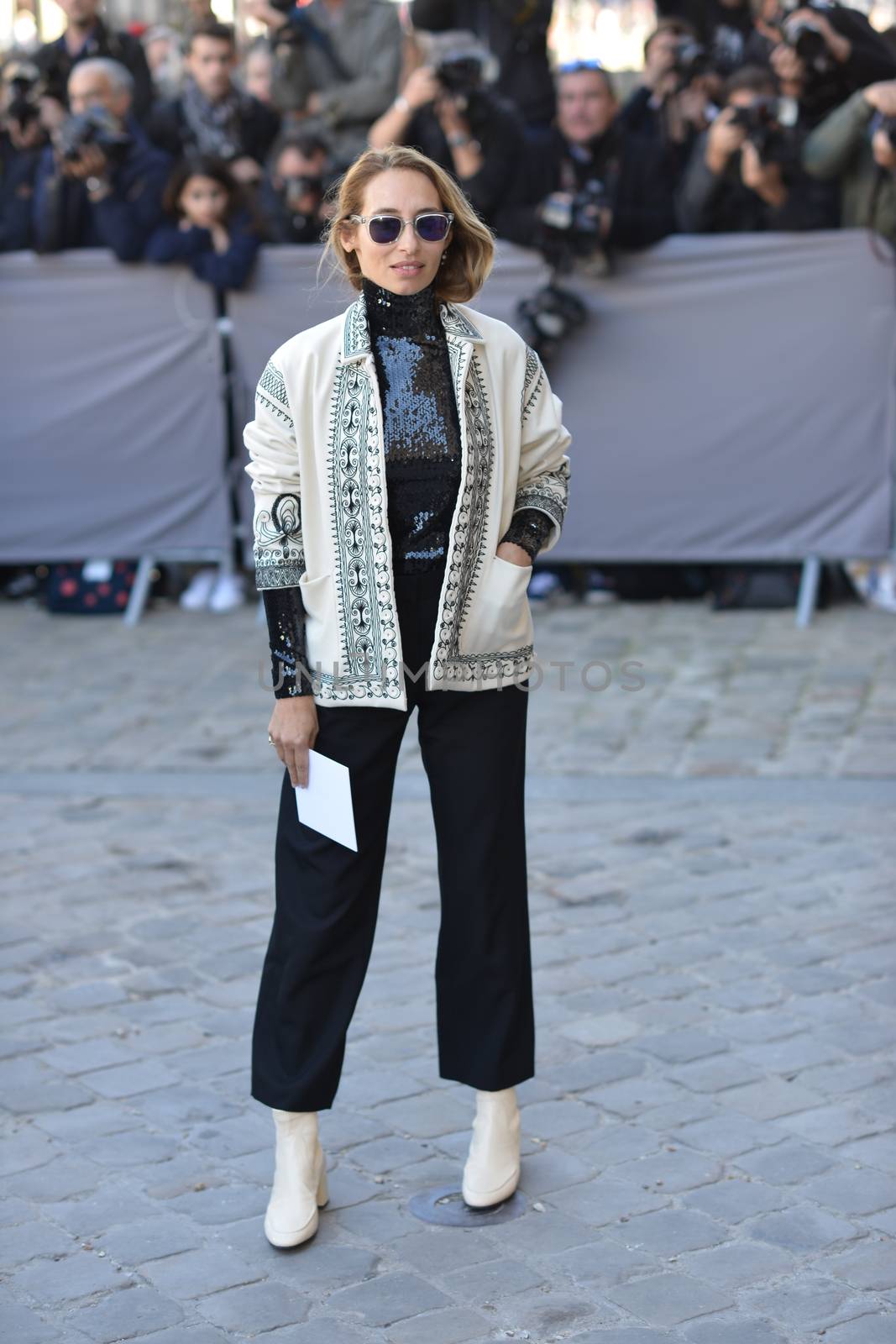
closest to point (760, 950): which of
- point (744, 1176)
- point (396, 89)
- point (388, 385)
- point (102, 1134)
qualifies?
point (744, 1176)

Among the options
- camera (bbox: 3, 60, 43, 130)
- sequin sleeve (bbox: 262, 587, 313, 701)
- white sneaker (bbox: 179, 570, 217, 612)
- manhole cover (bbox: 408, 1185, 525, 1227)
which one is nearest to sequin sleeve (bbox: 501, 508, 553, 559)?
sequin sleeve (bbox: 262, 587, 313, 701)

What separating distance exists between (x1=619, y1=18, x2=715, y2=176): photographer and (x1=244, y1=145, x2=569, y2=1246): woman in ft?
19.8

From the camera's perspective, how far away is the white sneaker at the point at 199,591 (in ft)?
30.9

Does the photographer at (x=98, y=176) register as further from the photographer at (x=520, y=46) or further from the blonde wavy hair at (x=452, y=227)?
the blonde wavy hair at (x=452, y=227)

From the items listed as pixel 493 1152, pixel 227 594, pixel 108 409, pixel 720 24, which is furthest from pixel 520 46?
pixel 493 1152

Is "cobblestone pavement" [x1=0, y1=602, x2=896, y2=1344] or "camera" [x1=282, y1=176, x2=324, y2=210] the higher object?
"camera" [x1=282, y1=176, x2=324, y2=210]

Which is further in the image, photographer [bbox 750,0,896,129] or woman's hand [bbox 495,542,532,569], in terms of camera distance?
photographer [bbox 750,0,896,129]

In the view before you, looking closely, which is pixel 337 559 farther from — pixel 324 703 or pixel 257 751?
pixel 257 751

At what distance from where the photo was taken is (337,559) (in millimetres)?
3451

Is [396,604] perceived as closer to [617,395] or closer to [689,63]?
[617,395]

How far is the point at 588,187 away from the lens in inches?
340

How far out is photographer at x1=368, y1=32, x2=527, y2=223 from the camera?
8562 millimetres

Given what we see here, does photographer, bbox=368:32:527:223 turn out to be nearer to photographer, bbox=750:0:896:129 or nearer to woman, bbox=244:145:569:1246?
photographer, bbox=750:0:896:129

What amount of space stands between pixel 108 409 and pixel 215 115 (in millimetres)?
1834
